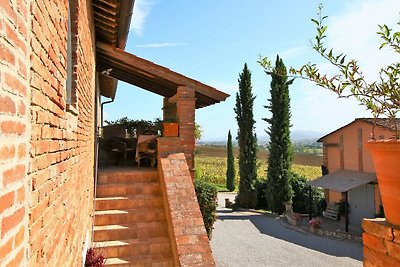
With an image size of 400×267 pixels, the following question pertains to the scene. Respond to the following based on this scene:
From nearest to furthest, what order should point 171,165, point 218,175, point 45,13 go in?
point 45,13 < point 171,165 < point 218,175

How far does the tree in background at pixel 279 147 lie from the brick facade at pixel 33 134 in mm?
19858

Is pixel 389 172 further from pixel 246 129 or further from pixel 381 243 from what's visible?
pixel 246 129

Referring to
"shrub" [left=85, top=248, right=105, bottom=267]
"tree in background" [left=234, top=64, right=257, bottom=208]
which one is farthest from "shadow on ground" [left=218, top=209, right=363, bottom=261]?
"shrub" [left=85, top=248, right=105, bottom=267]

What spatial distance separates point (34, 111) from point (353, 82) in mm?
2257

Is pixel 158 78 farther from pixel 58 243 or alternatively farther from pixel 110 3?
pixel 58 243

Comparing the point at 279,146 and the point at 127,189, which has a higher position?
the point at 279,146

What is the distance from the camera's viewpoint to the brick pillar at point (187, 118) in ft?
27.5

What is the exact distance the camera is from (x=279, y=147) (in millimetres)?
22188

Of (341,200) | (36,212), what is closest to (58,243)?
(36,212)

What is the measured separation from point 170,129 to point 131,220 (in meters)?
2.47

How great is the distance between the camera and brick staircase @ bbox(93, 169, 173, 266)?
6.31 metres

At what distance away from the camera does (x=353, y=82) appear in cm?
259

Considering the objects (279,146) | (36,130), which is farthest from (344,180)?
(36,130)

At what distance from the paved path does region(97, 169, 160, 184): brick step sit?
4706mm
